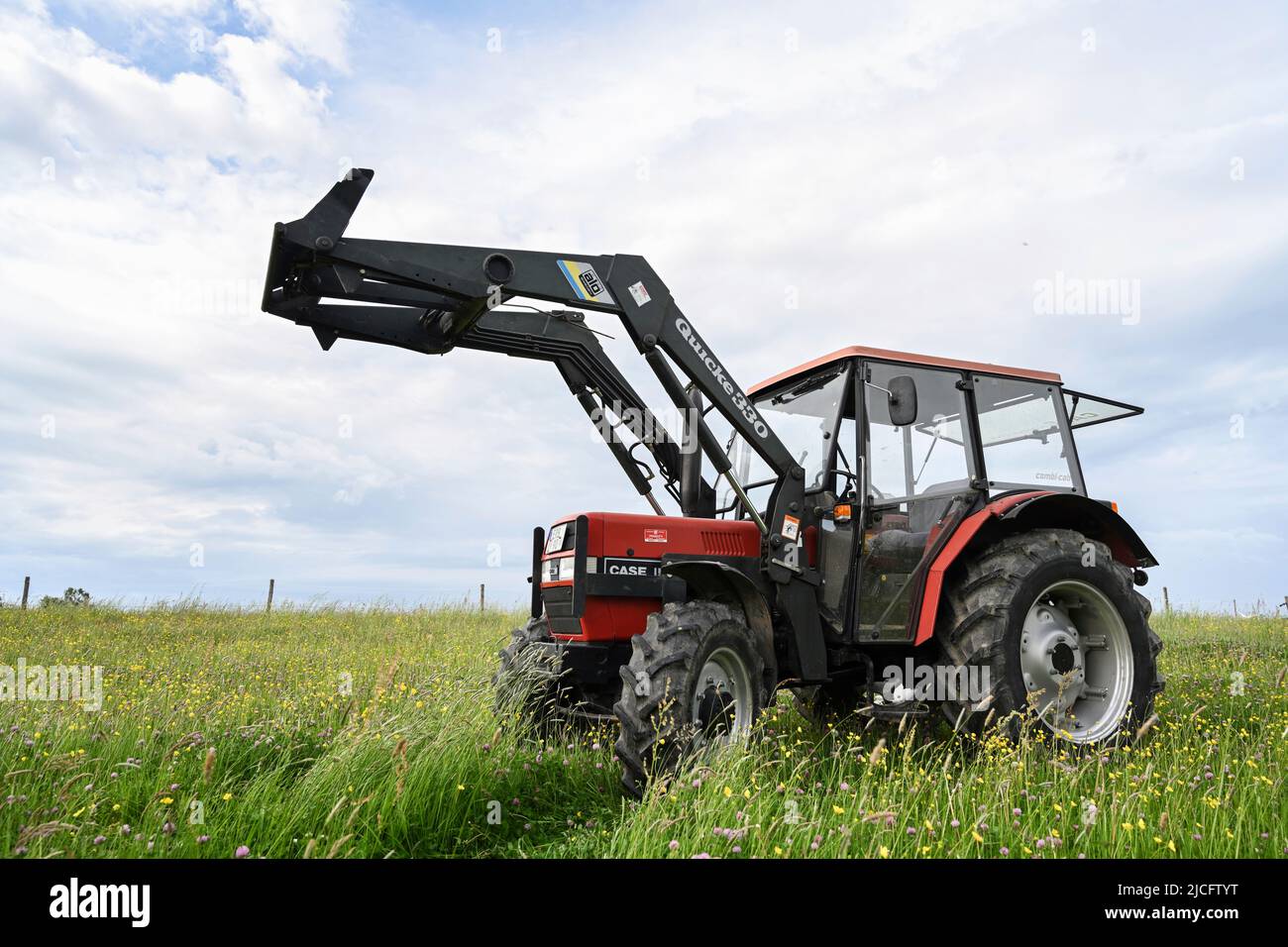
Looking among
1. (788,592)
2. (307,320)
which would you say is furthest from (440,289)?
(788,592)

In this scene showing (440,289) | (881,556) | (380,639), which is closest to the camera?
(440,289)

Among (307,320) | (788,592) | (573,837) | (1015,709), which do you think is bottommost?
(573,837)

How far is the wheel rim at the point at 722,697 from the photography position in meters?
4.82

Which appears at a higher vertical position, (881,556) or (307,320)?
(307,320)

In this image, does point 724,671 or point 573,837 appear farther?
point 724,671

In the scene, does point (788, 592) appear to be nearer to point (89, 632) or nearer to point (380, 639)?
point (380, 639)

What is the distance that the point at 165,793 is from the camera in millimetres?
4160

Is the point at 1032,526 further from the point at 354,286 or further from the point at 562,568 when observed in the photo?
the point at 354,286

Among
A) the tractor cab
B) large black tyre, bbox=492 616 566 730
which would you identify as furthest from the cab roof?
large black tyre, bbox=492 616 566 730

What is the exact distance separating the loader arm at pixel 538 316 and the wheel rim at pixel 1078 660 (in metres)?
1.52

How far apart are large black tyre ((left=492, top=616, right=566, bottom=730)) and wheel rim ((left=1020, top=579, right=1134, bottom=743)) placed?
3081mm

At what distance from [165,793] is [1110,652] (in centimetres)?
596

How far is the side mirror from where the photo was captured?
5.44 metres

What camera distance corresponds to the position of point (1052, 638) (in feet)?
19.3
